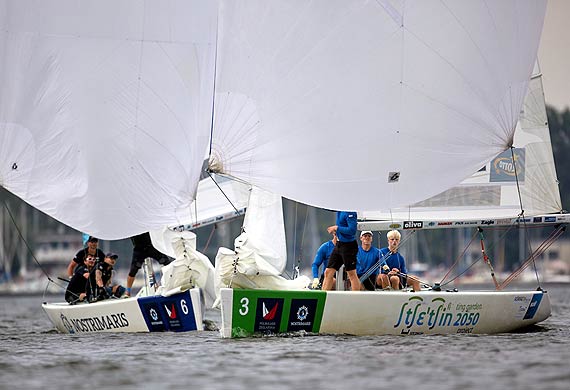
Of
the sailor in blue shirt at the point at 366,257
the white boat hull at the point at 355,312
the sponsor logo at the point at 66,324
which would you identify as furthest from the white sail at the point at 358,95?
the sponsor logo at the point at 66,324

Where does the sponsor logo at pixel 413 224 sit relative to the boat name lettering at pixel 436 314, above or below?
above

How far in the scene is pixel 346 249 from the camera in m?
17.8

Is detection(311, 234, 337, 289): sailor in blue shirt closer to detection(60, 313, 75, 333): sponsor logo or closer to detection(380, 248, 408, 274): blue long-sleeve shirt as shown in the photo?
detection(380, 248, 408, 274): blue long-sleeve shirt

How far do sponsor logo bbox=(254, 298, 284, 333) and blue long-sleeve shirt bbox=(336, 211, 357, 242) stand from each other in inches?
50.6

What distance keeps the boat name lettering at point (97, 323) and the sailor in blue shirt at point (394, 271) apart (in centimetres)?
380

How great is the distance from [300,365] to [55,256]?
8136cm

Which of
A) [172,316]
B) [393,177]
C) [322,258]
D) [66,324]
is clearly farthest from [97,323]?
[393,177]

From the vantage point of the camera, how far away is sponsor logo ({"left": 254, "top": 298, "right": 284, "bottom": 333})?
17.1 meters

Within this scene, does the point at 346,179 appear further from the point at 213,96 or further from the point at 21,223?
the point at 21,223

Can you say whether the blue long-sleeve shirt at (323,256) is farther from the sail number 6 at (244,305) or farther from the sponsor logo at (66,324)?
the sponsor logo at (66,324)

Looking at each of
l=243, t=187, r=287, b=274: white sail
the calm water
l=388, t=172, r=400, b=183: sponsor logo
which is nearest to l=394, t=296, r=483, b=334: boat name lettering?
the calm water

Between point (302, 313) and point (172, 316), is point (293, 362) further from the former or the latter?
point (172, 316)

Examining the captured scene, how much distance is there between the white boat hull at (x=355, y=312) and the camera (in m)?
17.1

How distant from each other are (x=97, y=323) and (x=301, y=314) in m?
4.41
